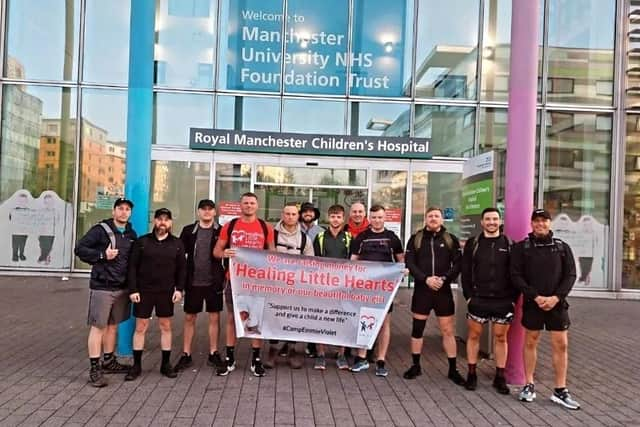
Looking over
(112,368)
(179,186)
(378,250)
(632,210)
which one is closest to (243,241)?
(378,250)

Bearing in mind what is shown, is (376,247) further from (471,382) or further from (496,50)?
(496,50)

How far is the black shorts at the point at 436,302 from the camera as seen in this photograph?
575cm

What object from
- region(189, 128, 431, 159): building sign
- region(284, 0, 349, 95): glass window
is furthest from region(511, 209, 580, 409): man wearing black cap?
region(284, 0, 349, 95): glass window

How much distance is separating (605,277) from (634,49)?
5809 millimetres

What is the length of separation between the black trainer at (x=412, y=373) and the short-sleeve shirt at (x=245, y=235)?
6.87 ft

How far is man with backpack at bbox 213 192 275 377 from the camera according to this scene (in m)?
5.77

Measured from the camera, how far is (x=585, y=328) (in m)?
9.12

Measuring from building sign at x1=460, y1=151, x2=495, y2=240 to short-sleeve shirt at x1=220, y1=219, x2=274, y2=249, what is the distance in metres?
2.79

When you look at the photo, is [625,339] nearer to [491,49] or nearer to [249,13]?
[491,49]

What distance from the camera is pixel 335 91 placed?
1350 centimetres

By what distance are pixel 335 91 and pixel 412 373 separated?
29.8ft

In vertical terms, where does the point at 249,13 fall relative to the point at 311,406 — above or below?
above

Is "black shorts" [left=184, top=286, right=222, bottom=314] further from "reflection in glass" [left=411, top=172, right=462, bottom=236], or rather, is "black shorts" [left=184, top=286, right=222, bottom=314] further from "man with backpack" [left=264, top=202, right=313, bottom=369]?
"reflection in glass" [left=411, top=172, right=462, bottom=236]

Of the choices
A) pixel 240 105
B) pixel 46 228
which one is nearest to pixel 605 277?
pixel 240 105
